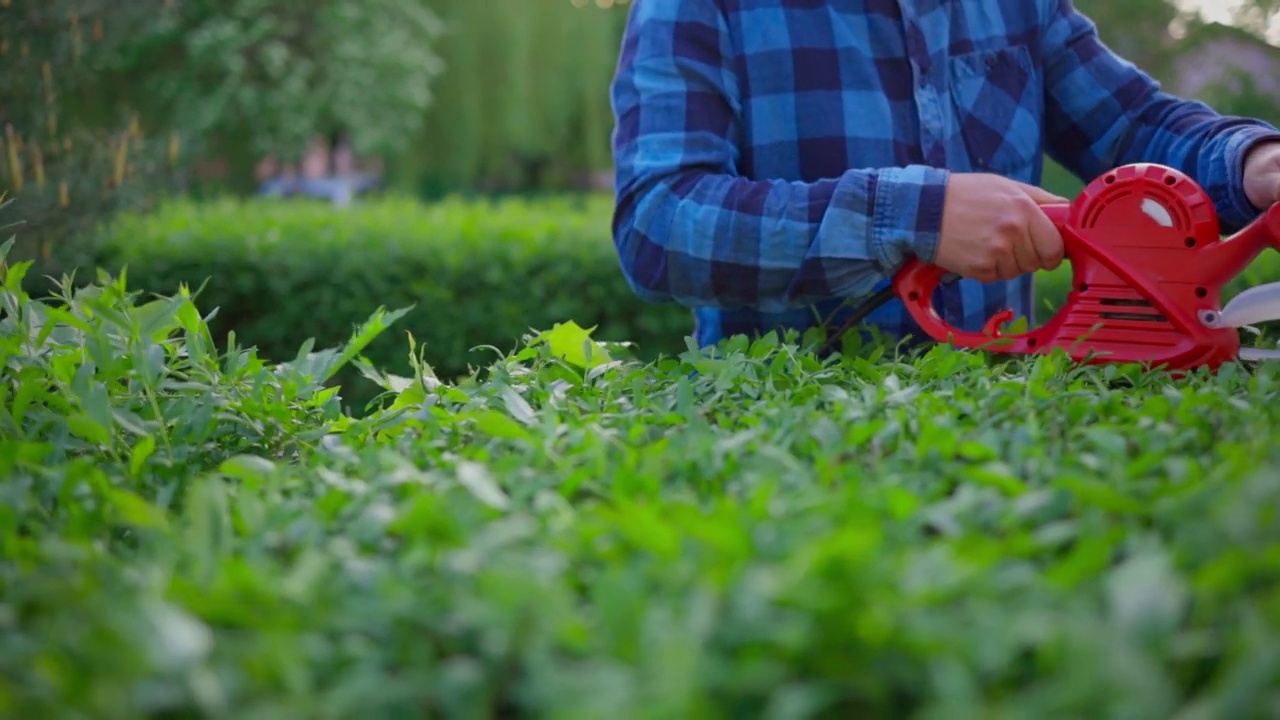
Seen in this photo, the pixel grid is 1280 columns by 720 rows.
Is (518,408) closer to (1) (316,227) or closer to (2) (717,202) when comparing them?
(2) (717,202)

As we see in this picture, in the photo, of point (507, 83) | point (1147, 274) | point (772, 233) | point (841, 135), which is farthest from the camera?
point (507, 83)

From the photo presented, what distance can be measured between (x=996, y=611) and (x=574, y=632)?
0.28m

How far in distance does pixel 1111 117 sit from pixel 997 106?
281 millimetres

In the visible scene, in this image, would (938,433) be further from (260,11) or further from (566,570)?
(260,11)

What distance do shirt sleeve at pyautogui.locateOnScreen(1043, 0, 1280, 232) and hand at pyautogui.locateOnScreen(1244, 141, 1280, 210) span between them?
9 centimetres

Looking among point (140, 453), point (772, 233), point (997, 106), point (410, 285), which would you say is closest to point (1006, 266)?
point (772, 233)

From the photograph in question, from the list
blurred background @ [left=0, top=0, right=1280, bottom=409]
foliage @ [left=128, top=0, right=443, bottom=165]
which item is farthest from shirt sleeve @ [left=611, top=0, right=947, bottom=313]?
foliage @ [left=128, top=0, right=443, bottom=165]

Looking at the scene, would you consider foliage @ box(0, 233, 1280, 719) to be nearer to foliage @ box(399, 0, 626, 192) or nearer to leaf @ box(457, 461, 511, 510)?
leaf @ box(457, 461, 511, 510)

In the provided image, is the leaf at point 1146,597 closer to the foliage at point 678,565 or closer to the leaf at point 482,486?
the foliage at point 678,565

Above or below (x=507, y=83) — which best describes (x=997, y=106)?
above

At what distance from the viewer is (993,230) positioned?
70.0 inches

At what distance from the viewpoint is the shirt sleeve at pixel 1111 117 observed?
2.16 metres

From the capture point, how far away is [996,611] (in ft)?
2.35

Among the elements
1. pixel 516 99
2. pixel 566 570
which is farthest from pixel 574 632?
pixel 516 99
